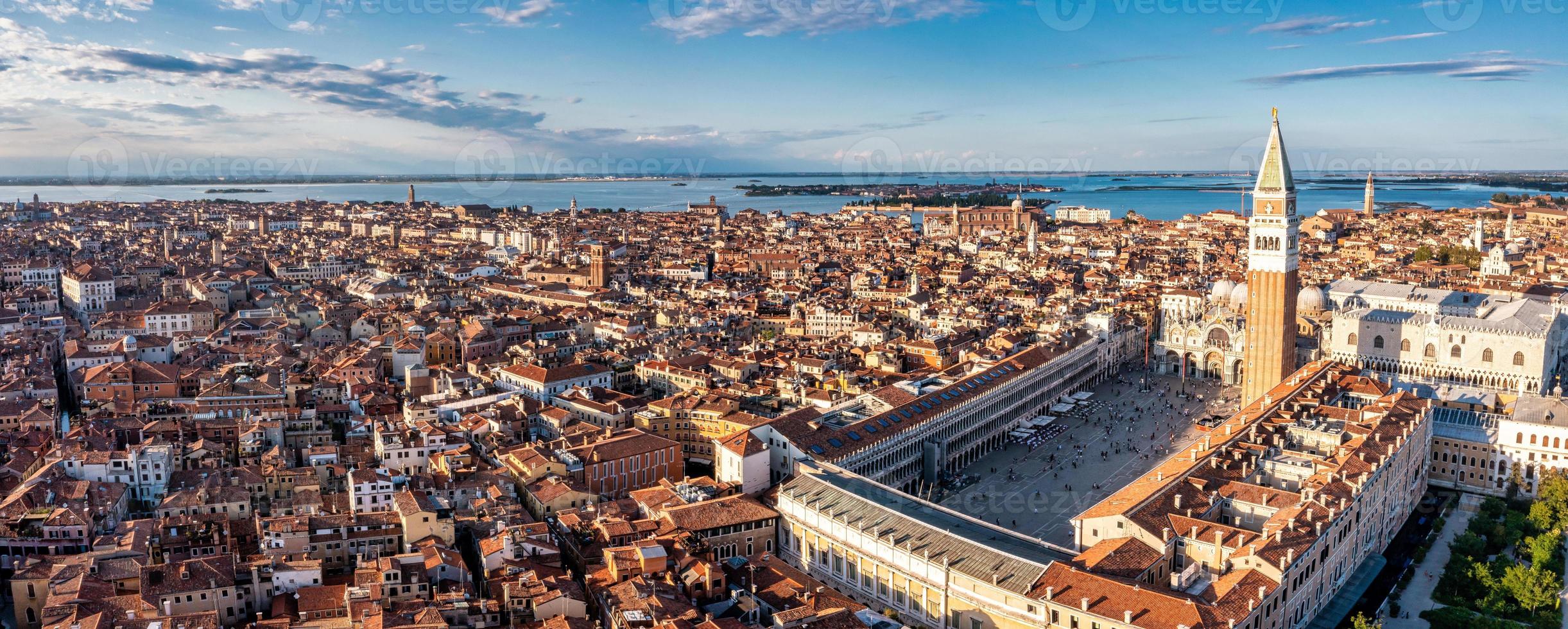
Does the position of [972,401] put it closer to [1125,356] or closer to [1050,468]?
[1050,468]

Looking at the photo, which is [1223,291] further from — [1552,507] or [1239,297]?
[1552,507]

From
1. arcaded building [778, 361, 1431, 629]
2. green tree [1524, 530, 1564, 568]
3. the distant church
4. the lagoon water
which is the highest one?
the lagoon water

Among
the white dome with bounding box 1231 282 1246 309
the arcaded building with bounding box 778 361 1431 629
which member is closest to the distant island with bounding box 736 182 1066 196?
the white dome with bounding box 1231 282 1246 309

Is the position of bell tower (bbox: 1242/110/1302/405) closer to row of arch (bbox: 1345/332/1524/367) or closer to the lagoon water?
row of arch (bbox: 1345/332/1524/367)

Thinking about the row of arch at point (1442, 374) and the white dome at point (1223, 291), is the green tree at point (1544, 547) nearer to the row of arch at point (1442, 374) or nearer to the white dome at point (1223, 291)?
the row of arch at point (1442, 374)

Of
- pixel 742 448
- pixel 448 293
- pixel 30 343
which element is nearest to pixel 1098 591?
pixel 742 448

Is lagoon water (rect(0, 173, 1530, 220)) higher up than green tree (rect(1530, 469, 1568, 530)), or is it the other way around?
lagoon water (rect(0, 173, 1530, 220))

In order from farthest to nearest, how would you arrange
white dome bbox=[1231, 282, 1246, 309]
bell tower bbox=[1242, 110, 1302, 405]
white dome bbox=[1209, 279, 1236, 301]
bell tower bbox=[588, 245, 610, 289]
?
bell tower bbox=[588, 245, 610, 289] < white dome bbox=[1209, 279, 1236, 301] < white dome bbox=[1231, 282, 1246, 309] < bell tower bbox=[1242, 110, 1302, 405]
